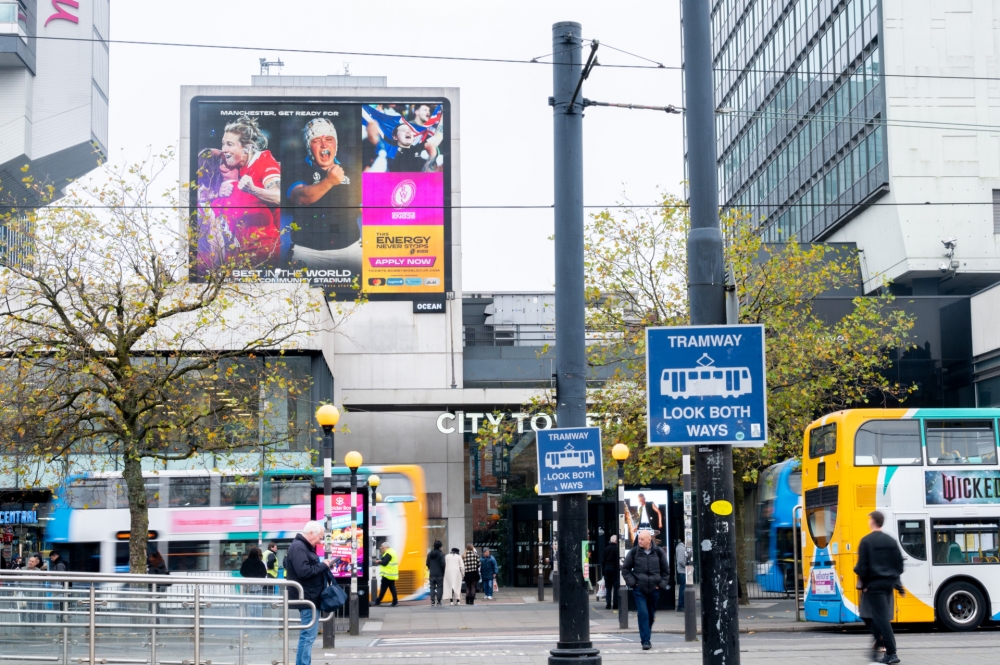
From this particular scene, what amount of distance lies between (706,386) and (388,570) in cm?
2683

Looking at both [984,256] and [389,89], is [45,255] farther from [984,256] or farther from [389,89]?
[984,256]

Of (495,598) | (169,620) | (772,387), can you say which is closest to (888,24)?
(772,387)

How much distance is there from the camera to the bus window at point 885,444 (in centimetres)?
2070

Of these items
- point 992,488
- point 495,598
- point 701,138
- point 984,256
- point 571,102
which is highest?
point 984,256

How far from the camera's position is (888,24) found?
42.4 m

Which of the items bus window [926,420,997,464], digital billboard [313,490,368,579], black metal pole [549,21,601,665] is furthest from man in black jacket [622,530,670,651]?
digital billboard [313,490,368,579]

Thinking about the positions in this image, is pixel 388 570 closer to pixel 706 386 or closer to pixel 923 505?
pixel 923 505

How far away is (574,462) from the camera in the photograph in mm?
11820

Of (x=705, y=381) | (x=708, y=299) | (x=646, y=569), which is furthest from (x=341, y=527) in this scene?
(x=705, y=381)

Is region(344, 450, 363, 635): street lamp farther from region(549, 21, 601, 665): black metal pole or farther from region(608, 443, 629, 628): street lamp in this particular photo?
region(549, 21, 601, 665): black metal pole

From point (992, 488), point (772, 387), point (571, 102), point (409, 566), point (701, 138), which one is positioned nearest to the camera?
point (701, 138)

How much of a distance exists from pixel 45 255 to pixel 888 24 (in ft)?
102

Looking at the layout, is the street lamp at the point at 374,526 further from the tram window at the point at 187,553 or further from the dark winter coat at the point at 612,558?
the dark winter coat at the point at 612,558

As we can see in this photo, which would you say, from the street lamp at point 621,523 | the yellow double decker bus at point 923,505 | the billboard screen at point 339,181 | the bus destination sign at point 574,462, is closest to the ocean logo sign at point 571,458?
the bus destination sign at point 574,462
